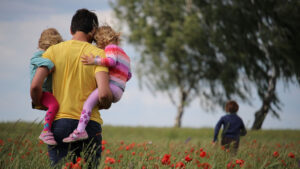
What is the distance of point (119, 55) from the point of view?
2773mm

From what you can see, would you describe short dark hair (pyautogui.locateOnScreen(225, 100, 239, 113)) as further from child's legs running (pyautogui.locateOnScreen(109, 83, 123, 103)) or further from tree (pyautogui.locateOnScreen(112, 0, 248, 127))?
tree (pyautogui.locateOnScreen(112, 0, 248, 127))

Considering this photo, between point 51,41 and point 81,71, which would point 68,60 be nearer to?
point 81,71

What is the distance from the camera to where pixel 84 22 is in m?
2.72

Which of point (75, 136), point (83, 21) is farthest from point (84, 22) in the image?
point (75, 136)

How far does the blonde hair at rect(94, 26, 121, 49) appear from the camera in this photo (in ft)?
9.18

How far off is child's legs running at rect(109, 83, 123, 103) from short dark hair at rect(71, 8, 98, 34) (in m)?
0.57

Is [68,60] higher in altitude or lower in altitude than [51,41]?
lower

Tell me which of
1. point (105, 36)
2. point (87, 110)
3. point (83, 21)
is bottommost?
point (87, 110)

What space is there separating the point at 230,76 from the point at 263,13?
4.05 metres

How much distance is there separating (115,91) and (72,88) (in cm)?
38

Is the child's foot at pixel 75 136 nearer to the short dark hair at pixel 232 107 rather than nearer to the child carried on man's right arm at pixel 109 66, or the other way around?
the child carried on man's right arm at pixel 109 66

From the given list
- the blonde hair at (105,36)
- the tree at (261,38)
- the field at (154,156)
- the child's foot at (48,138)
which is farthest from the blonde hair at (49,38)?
the tree at (261,38)

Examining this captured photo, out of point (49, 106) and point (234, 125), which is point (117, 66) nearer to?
point (49, 106)

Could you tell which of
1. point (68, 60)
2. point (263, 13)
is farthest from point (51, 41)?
point (263, 13)
